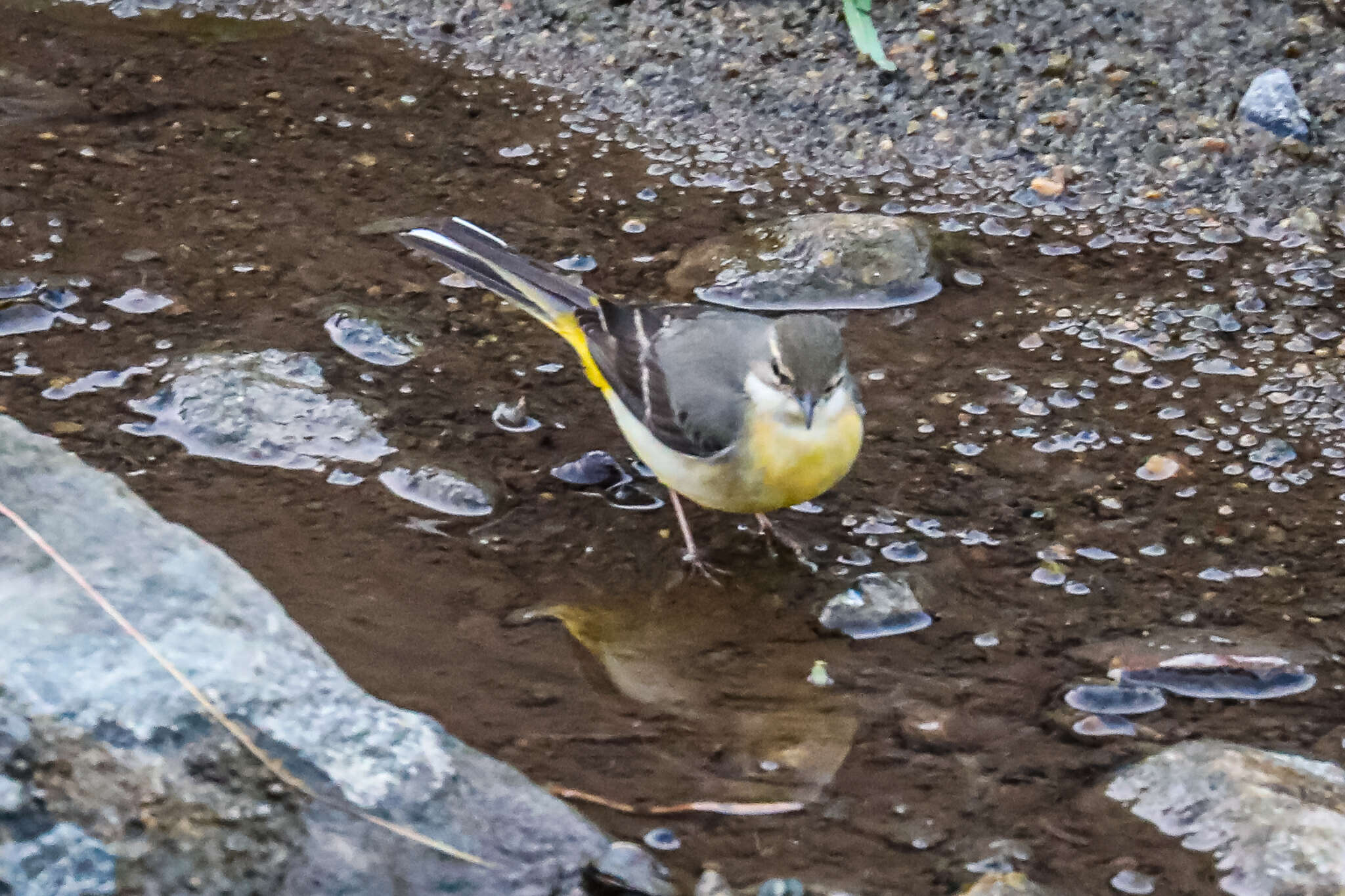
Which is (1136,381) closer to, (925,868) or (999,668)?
(999,668)

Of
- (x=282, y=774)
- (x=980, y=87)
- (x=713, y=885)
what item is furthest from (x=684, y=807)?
(x=980, y=87)

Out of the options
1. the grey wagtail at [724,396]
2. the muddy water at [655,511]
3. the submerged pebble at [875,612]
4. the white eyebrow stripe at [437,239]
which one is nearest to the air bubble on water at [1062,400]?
the muddy water at [655,511]

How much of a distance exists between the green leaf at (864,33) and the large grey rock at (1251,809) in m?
4.64

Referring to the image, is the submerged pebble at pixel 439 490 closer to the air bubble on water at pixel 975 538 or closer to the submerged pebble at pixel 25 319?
the air bubble on water at pixel 975 538

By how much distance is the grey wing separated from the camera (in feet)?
16.1

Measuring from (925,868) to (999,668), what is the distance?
0.97 metres

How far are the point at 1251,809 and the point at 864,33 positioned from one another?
16.6 feet

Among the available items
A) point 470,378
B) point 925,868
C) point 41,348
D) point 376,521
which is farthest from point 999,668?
point 41,348

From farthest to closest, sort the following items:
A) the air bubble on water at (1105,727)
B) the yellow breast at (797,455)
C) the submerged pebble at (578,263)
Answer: the submerged pebble at (578,263)
the yellow breast at (797,455)
the air bubble on water at (1105,727)

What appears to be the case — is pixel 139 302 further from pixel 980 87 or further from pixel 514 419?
pixel 980 87

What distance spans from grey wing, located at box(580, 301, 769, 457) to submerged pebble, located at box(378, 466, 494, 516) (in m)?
0.62

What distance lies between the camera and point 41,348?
18.9ft

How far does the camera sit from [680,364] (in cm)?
518

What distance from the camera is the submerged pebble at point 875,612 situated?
458 centimetres
